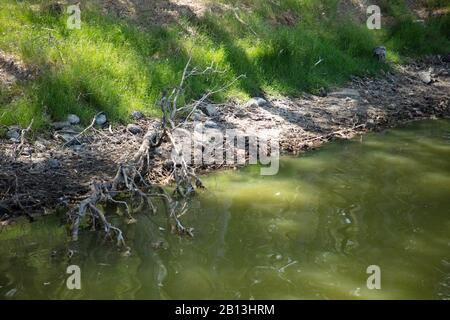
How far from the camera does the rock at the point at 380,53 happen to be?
43.2 feet

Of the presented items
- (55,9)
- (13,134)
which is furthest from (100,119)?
(55,9)

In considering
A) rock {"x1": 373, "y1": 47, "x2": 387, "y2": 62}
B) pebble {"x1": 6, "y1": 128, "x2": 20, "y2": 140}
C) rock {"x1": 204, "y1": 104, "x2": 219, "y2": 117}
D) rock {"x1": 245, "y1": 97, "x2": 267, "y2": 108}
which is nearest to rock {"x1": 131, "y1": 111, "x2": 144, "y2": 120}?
rock {"x1": 204, "y1": 104, "x2": 219, "y2": 117}

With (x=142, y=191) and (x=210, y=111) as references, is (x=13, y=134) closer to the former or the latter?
(x=142, y=191)

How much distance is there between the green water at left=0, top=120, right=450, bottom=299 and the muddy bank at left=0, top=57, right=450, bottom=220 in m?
0.59

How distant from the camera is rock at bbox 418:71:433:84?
41.7 ft

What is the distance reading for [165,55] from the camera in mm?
10219

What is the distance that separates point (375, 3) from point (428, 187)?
9.28m

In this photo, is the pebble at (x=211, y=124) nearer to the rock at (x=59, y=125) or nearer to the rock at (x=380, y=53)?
the rock at (x=59, y=125)

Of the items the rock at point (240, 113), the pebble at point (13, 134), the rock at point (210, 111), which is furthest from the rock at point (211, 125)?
the pebble at point (13, 134)

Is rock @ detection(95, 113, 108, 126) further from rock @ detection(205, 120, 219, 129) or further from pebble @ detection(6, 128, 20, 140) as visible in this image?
rock @ detection(205, 120, 219, 129)

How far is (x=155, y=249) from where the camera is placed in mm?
5562

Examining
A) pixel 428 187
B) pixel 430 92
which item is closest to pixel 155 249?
pixel 428 187
